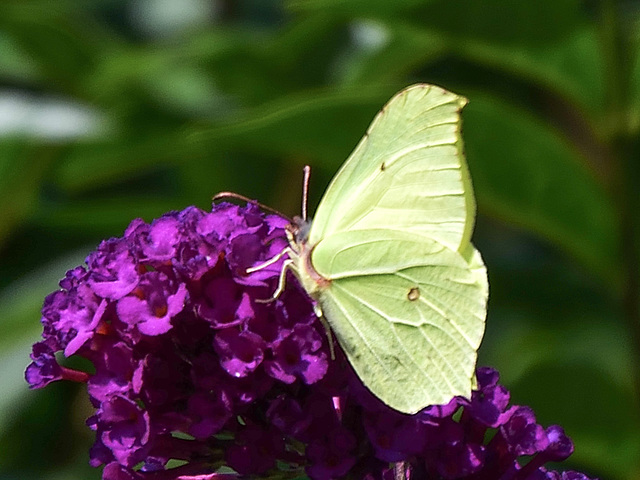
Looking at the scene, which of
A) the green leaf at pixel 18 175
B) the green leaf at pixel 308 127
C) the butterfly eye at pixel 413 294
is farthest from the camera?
the green leaf at pixel 18 175

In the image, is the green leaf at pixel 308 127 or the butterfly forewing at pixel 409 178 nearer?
the butterfly forewing at pixel 409 178

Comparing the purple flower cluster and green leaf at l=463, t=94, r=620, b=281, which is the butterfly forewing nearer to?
the purple flower cluster

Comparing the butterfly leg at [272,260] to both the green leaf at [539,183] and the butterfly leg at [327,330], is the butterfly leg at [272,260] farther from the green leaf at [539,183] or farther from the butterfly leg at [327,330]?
the green leaf at [539,183]

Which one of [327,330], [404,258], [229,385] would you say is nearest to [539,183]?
[404,258]

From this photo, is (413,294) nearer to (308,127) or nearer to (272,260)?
(272,260)

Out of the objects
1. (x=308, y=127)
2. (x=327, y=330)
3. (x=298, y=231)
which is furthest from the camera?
(x=308, y=127)

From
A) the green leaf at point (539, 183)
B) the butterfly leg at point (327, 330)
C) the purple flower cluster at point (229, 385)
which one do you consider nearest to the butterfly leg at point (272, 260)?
the purple flower cluster at point (229, 385)

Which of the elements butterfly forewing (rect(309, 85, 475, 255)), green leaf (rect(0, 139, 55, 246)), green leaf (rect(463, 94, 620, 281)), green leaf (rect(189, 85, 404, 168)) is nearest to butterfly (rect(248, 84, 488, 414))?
butterfly forewing (rect(309, 85, 475, 255))

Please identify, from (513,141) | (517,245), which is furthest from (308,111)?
(517,245)
